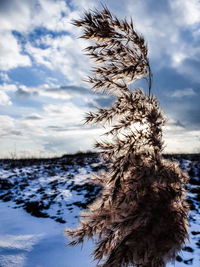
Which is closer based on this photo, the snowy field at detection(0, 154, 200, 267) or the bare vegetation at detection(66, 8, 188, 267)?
the bare vegetation at detection(66, 8, 188, 267)

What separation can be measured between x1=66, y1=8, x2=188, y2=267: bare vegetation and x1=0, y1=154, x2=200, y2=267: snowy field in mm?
603

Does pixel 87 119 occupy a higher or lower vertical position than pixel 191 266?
higher

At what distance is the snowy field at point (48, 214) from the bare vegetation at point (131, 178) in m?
0.60

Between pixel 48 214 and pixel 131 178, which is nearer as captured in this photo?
pixel 131 178

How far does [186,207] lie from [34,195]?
694cm

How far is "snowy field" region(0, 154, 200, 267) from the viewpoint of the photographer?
15.2 ft

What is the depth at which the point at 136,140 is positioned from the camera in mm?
2986

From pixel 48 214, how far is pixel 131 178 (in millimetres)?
5039

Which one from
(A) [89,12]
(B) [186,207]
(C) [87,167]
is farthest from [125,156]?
(C) [87,167]

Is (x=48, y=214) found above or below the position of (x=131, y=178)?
below

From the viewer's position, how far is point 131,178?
9.54 ft

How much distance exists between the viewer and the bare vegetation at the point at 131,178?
2.72 metres

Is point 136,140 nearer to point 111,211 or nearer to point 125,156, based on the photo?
point 125,156

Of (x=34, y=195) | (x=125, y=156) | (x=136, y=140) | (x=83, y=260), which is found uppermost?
(x=136, y=140)
